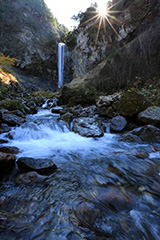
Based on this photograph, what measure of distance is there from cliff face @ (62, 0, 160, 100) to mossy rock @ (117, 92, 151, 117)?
9.02 ft

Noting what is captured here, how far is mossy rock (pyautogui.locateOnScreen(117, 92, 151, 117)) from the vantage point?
513cm

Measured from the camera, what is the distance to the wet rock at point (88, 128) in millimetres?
4745

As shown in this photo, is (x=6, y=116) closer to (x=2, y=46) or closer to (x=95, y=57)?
(x=95, y=57)

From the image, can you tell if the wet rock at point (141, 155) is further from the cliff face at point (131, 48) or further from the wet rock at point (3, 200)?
the cliff face at point (131, 48)

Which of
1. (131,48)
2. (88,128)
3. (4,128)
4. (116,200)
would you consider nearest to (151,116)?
(88,128)

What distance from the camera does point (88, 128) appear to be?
16.7 ft

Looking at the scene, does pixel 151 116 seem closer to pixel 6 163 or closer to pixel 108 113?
pixel 108 113

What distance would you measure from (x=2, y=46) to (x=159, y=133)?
34755 mm

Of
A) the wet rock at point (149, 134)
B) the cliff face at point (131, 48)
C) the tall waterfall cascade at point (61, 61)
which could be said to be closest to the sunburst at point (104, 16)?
the cliff face at point (131, 48)

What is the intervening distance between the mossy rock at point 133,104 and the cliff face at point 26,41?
29.0 metres

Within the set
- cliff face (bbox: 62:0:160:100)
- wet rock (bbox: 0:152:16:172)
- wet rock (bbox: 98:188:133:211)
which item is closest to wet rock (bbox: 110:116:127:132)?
wet rock (bbox: 98:188:133:211)

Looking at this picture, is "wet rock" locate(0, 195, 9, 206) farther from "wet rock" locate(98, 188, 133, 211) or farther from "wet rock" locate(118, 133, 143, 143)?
"wet rock" locate(118, 133, 143, 143)

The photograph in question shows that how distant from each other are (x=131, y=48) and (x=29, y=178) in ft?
46.9

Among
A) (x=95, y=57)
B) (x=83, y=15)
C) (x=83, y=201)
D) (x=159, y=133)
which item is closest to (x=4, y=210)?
(x=83, y=201)
